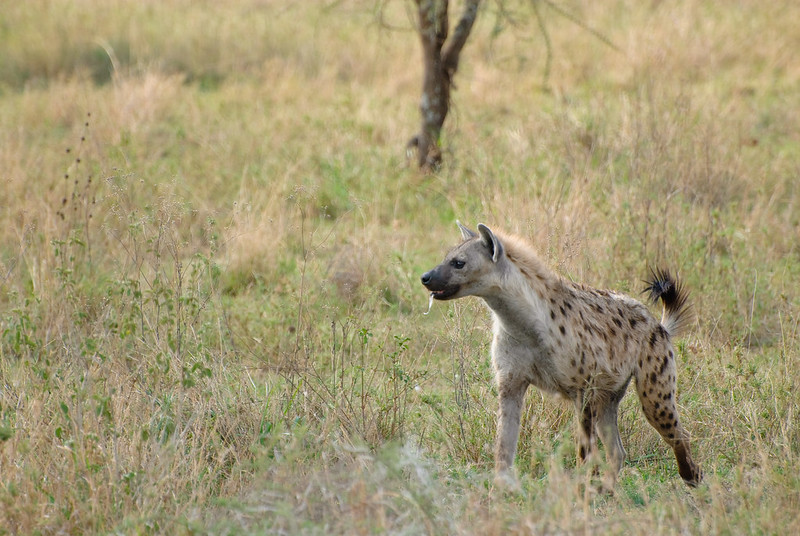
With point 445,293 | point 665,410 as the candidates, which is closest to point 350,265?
point 445,293

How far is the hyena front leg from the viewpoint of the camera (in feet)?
14.7

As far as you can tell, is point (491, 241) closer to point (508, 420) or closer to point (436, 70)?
point (508, 420)

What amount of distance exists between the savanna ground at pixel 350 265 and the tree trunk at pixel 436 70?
0.30 m

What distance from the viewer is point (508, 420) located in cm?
454

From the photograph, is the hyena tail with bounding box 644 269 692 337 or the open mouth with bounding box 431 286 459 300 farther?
the hyena tail with bounding box 644 269 692 337

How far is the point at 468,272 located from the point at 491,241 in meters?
0.19

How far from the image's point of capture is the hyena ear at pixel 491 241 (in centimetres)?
451

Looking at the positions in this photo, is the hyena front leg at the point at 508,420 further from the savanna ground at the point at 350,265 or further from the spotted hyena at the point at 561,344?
the savanna ground at the point at 350,265

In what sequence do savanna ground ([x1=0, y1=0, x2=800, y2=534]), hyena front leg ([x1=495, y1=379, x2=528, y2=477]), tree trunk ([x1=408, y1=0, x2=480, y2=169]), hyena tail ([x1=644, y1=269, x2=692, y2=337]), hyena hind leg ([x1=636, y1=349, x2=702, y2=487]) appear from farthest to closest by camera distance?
tree trunk ([x1=408, y1=0, x2=480, y2=169]) < hyena tail ([x1=644, y1=269, x2=692, y2=337]) < hyena hind leg ([x1=636, y1=349, x2=702, y2=487]) < hyena front leg ([x1=495, y1=379, x2=528, y2=477]) < savanna ground ([x1=0, y1=0, x2=800, y2=534])

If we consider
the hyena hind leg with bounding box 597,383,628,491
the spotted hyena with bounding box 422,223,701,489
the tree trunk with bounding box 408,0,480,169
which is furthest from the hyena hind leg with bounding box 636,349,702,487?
the tree trunk with bounding box 408,0,480,169

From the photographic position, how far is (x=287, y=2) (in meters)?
16.8

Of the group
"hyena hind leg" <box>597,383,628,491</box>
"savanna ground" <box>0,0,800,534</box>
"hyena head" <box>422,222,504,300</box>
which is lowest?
"hyena hind leg" <box>597,383,628,491</box>

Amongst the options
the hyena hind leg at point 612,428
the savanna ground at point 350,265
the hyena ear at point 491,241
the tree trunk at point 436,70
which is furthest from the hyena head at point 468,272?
the tree trunk at point 436,70

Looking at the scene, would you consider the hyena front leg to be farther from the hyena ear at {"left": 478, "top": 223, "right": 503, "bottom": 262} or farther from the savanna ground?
the hyena ear at {"left": 478, "top": 223, "right": 503, "bottom": 262}
